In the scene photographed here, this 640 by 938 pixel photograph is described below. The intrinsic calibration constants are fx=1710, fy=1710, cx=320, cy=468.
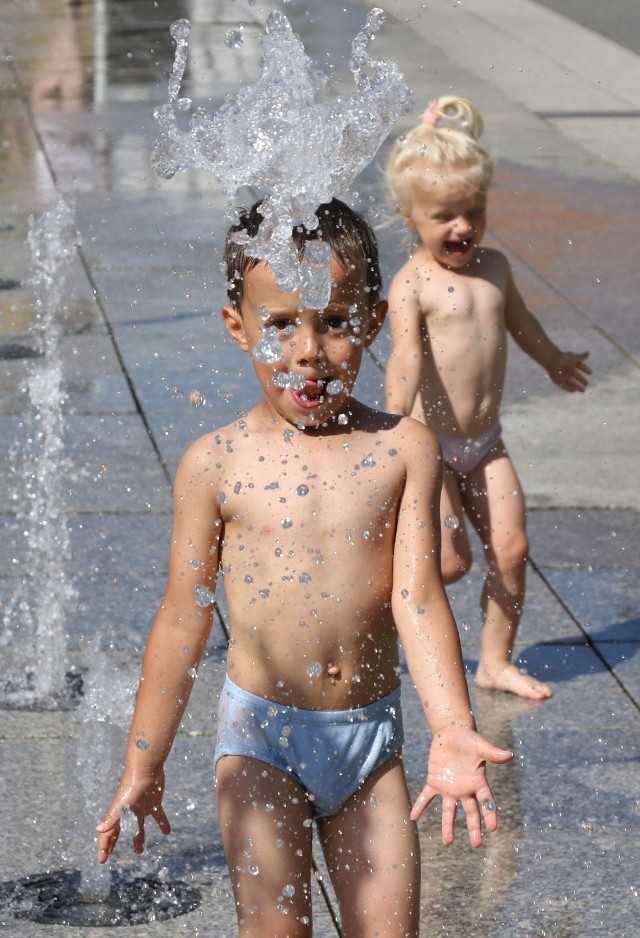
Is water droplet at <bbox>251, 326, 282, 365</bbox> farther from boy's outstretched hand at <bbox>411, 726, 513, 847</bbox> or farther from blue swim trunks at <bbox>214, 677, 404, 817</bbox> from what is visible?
boy's outstretched hand at <bbox>411, 726, 513, 847</bbox>

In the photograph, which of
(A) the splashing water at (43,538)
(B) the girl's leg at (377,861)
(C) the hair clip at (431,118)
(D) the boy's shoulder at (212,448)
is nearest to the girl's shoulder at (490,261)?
(C) the hair clip at (431,118)

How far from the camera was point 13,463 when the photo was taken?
652cm

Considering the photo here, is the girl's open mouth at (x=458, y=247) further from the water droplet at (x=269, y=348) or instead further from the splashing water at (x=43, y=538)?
the water droplet at (x=269, y=348)

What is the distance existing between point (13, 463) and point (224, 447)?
3.49 m

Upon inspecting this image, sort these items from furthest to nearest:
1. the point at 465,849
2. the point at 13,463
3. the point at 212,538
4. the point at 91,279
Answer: the point at 91,279 → the point at 13,463 → the point at 465,849 → the point at 212,538

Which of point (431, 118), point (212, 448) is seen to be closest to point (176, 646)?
point (212, 448)

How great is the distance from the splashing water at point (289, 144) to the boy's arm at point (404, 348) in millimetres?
1250

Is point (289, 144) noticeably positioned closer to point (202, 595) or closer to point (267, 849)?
point (202, 595)

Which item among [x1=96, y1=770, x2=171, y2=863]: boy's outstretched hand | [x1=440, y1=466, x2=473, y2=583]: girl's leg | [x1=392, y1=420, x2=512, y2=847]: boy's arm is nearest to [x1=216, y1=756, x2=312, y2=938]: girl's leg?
[x1=96, y1=770, x2=171, y2=863]: boy's outstretched hand

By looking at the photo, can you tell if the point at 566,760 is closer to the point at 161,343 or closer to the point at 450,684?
the point at 450,684

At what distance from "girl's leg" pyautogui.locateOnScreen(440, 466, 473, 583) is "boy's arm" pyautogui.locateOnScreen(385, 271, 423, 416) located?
268 millimetres

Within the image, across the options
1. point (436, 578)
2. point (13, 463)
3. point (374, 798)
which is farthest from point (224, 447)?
point (13, 463)

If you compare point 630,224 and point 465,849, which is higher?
point 465,849

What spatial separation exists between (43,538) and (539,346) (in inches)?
71.9
